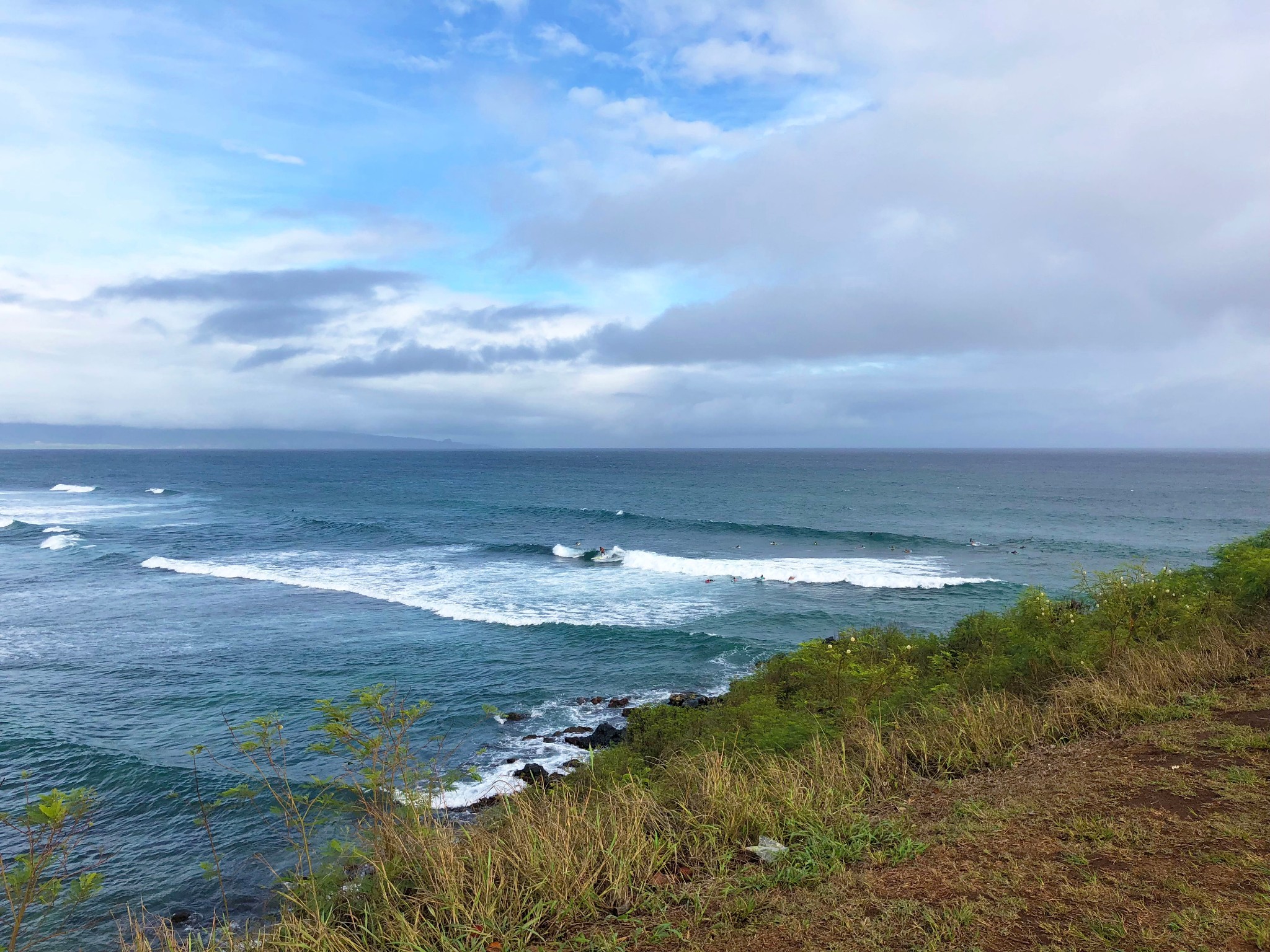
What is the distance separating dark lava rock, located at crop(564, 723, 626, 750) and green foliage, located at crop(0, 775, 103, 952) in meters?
9.76

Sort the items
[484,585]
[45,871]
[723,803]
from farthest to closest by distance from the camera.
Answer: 1. [484,585]
2. [45,871]
3. [723,803]

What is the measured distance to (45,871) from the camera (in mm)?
10812

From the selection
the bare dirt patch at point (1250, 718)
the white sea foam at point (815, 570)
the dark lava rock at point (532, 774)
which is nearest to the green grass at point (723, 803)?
the bare dirt patch at point (1250, 718)

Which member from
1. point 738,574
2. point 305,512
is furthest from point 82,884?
point 305,512

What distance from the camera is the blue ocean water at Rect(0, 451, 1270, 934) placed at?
16922mm

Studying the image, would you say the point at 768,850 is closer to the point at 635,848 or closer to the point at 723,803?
the point at 723,803

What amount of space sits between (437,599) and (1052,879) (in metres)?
29.8

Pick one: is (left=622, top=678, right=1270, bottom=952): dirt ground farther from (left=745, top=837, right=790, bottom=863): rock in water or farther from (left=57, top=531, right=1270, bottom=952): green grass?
(left=745, top=837, right=790, bottom=863): rock in water

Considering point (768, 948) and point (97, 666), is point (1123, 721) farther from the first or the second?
point (97, 666)

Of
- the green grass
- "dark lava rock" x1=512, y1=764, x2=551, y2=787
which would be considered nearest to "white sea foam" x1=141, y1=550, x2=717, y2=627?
"dark lava rock" x1=512, y1=764, x2=551, y2=787

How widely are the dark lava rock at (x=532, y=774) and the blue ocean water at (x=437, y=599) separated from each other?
Result: 1.04 feet

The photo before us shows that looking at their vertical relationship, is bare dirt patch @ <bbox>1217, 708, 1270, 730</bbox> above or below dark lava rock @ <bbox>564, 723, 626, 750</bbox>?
above

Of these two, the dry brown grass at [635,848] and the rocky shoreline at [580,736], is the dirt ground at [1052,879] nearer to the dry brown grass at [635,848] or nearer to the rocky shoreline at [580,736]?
the dry brown grass at [635,848]

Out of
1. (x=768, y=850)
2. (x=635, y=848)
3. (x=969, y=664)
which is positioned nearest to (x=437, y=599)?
(x=969, y=664)
